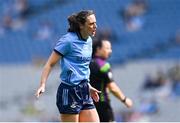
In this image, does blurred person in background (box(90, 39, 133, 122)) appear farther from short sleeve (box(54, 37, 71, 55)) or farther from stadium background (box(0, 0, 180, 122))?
stadium background (box(0, 0, 180, 122))

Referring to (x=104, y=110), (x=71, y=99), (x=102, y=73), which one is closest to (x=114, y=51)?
(x=104, y=110)

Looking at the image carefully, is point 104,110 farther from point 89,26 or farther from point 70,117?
point 89,26

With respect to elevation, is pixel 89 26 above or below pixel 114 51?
above

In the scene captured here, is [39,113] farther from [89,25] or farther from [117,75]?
[89,25]

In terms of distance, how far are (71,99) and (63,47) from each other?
516 millimetres

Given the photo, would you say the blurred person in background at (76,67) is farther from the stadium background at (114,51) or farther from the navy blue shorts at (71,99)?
the stadium background at (114,51)

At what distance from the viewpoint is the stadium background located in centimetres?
1761

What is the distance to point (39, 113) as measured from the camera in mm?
18609

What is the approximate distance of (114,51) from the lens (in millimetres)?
19359

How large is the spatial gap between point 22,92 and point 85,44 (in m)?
13.0

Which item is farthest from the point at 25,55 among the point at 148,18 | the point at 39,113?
the point at 148,18

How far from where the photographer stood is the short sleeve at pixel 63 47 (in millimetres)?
6477

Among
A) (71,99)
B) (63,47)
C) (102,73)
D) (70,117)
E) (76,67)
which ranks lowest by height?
(70,117)

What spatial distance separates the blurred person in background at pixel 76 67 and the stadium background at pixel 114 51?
35.0ft
